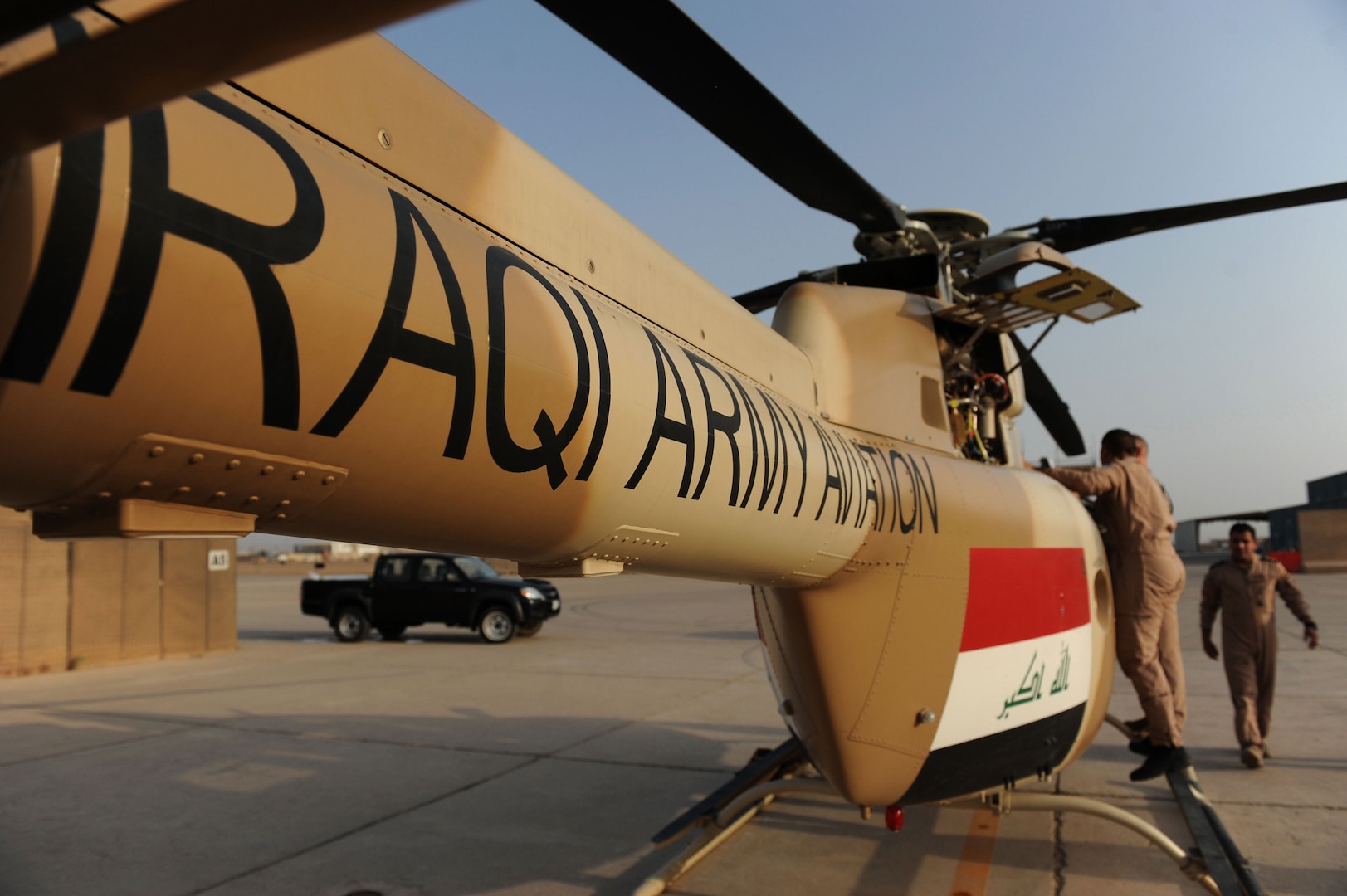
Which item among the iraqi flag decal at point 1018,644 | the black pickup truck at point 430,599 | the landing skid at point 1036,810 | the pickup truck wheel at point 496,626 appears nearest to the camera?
the landing skid at point 1036,810

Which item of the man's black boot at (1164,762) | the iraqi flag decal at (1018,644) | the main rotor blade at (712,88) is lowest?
the man's black boot at (1164,762)

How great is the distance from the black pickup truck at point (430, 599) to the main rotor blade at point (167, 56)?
48.7 feet

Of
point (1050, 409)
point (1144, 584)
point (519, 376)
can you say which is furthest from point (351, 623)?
point (519, 376)

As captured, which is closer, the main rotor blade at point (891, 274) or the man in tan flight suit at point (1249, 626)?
the main rotor blade at point (891, 274)

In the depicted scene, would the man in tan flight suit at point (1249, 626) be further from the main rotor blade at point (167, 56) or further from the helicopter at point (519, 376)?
the main rotor blade at point (167, 56)

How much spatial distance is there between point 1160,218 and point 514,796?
5483mm

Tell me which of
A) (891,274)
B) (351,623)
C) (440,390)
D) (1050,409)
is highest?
(891,274)

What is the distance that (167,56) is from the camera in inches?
33.7

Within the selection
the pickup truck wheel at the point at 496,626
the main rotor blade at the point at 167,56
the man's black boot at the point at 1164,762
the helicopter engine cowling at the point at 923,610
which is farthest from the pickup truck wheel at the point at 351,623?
the main rotor blade at the point at 167,56

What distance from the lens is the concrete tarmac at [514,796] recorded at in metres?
4.52

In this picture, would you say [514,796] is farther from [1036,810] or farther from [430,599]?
[430,599]

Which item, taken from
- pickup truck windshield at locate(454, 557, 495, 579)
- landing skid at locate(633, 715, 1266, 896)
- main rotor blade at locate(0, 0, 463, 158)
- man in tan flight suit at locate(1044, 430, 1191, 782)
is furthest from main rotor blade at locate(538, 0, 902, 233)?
pickup truck windshield at locate(454, 557, 495, 579)

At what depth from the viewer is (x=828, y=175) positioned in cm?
384

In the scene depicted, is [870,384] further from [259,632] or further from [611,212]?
[259,632]
